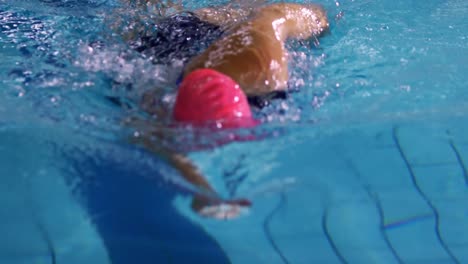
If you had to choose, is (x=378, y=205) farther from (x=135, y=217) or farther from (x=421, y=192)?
(x=135, y=217)

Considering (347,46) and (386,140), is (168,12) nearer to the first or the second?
(347,46)

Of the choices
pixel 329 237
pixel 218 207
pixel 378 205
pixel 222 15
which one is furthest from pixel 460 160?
pixel 222 15

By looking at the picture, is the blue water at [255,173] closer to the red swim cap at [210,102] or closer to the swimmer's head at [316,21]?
the red swim cap at [210,102]

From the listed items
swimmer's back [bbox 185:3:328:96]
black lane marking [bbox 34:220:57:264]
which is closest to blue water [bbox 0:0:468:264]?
black lane marking [bbox 34:220:57:264]

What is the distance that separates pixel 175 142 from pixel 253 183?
1.04 feet

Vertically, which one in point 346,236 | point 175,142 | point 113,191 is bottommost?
point 346,236

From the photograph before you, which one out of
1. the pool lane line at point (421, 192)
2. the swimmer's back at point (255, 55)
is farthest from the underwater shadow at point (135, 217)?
the pool lane line at point (421, 192)

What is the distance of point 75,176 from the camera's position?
86.5 inches

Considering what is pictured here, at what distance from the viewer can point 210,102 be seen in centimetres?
182

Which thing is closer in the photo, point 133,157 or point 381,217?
point 133,157

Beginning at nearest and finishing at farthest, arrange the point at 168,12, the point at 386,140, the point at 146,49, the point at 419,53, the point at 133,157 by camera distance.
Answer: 1. the point at 133,157
2. the point at 386,140
3. the point at 146,49
4. the point at 419,53
5. the point at 168,12

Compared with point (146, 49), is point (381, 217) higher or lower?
lower

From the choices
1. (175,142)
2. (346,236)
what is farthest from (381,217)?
(175,142)

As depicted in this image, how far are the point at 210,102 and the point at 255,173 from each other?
1.08 ft
